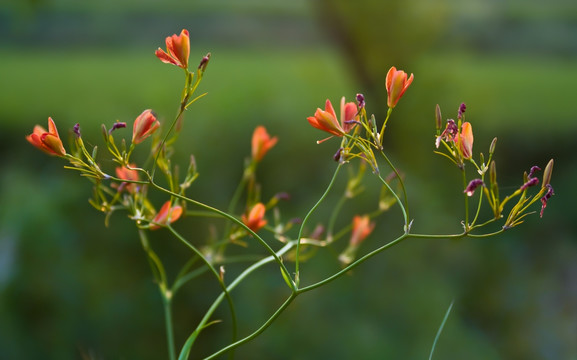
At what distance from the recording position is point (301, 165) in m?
1.49

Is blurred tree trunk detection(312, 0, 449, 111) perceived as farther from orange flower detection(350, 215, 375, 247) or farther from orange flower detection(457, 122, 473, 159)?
orange flower detection(457, 122, 473, 159)

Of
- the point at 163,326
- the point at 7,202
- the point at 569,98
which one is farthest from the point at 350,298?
the point at 569,98

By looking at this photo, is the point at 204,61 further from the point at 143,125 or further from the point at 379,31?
the point at 379,31

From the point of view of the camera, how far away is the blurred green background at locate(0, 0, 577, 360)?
3.34 ft

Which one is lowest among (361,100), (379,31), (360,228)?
(379,31)

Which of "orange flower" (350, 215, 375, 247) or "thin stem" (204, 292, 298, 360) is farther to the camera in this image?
"orange flower" (350, 215, 375, 247)

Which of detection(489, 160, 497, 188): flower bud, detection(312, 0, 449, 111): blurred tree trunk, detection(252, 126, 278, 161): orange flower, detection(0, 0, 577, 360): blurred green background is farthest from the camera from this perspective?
detection(312, 0, 449, 111): blurred tree trunk

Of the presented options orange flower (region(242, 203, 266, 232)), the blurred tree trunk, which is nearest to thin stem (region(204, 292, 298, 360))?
orange flower (region(242, 203, 266, 232))

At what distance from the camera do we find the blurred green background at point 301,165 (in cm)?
102

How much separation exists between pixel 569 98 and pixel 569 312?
172 cm

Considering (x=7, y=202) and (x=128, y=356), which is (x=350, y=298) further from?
(x=7, y=202)

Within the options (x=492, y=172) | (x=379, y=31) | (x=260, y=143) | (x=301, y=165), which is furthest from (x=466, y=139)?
(x=379, y=31)

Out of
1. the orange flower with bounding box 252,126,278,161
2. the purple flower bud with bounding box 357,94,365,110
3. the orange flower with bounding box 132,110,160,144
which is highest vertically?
the orange flower with bounding box 132,110,160,144

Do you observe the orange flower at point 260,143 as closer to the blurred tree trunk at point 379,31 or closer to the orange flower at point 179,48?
the orange flower at point 179,48
